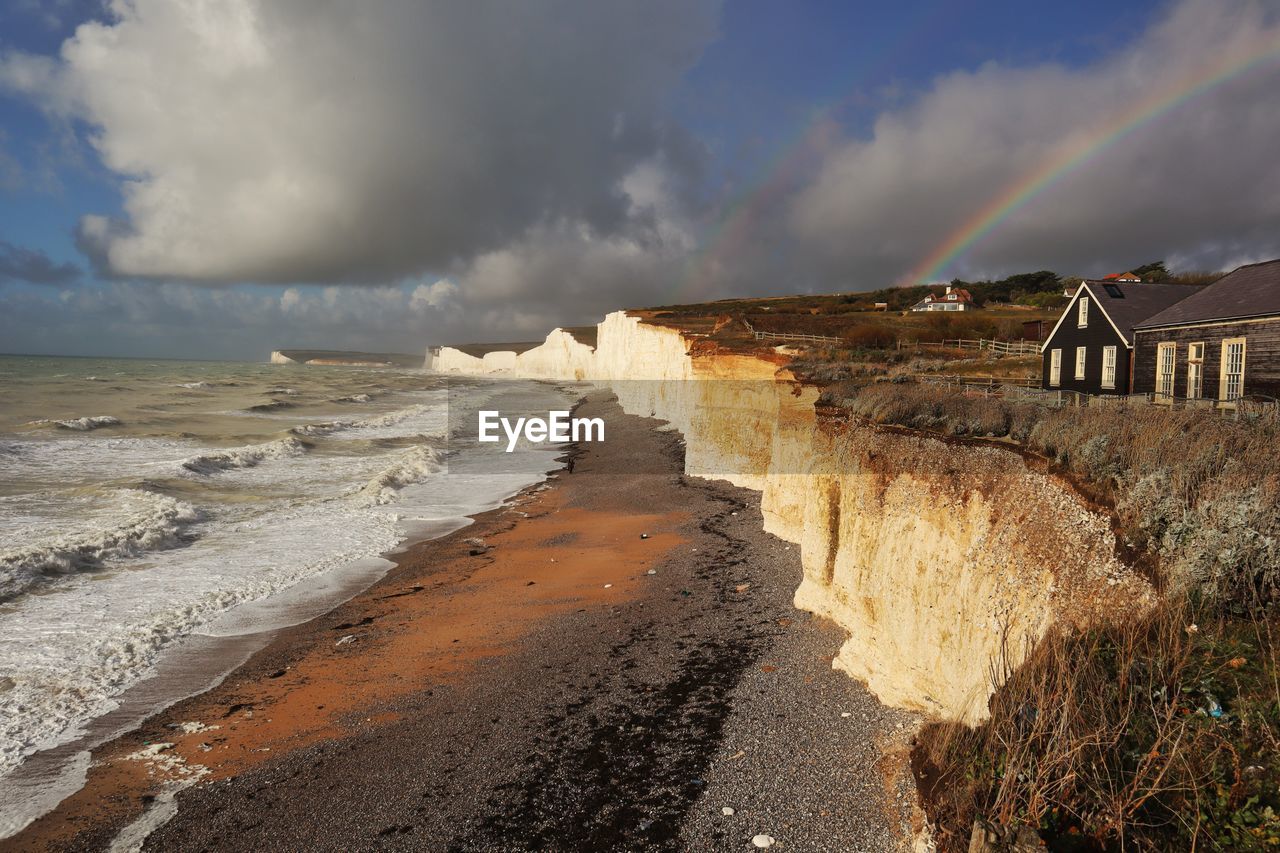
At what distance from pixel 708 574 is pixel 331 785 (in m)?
7.57

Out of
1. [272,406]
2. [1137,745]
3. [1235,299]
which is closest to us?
[1137,745]

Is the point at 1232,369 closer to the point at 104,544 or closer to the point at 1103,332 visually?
the point at 1103,332

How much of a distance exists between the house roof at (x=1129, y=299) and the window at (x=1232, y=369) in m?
5.54

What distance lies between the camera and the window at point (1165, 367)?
1806cm

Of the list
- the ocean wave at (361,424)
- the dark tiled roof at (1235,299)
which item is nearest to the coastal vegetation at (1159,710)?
the dark tiled roof at (1235,299)

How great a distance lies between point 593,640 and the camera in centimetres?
977

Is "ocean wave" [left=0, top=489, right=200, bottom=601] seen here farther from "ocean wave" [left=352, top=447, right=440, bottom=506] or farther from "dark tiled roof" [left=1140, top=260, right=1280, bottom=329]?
"dark tiled roof" [left=1140, top=260, right=1280, bottom=329]

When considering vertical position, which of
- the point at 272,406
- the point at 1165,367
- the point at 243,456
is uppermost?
the point at 1165,367

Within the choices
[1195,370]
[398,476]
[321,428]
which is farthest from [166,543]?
[1195,370]

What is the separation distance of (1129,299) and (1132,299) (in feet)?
0.43

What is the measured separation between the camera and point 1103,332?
74.0 feet

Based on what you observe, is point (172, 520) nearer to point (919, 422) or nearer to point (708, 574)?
point (708, 574)

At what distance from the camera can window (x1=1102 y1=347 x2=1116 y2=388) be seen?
22078 millimetres

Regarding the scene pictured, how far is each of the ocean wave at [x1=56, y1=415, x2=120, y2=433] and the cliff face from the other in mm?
34629
